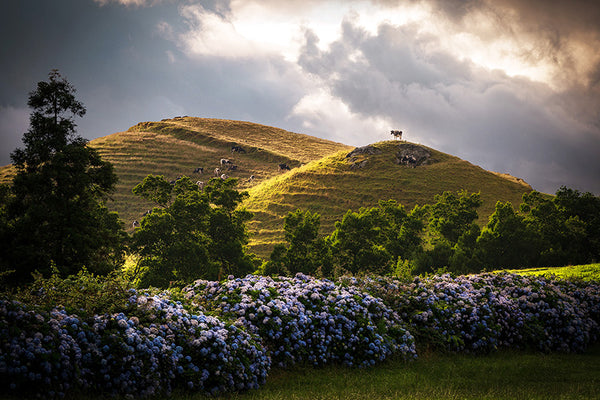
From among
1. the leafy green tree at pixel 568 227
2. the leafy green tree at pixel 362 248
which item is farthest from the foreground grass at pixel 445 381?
the leafy green tree at pixel 568 227

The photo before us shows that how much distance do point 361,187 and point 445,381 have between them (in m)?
96.2

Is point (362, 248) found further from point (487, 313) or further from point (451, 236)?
point (487, 313)

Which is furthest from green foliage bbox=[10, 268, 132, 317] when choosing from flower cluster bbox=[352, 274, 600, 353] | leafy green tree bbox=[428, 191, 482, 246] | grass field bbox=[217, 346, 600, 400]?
leafy green tree bbox=[428, 191, 482, 246]

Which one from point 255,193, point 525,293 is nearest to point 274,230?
point 255,193

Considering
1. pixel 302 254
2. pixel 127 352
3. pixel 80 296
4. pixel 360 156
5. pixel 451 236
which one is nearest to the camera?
pixel 127 352

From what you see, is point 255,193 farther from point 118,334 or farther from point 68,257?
point 118,334

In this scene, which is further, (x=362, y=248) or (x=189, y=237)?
(x=362, y=248)

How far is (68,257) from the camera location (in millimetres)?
24672

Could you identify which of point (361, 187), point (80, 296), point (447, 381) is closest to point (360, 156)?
point (361, 187)

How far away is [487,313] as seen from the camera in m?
12.4

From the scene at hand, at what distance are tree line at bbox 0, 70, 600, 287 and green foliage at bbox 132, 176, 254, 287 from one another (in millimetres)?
111

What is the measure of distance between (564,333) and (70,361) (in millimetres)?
13554

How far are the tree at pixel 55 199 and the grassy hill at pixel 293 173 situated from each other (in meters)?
42.3

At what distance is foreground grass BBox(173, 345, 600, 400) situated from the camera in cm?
802
